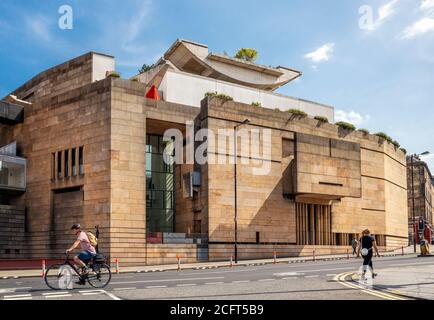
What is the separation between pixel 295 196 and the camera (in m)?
49.1

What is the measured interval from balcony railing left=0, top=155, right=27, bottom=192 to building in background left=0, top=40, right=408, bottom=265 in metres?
0.13

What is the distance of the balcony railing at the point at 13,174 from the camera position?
44281 mm

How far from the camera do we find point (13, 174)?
45.6m

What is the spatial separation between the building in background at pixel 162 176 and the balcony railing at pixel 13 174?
131 millimetres

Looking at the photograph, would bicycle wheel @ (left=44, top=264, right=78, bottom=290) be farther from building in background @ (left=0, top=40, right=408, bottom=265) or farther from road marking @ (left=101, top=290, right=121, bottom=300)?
building in background @ (left=0, top=40, right=408, bottom=265)

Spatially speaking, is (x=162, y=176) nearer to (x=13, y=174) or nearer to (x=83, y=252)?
(x=13, y=174)

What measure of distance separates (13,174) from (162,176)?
11.8 m

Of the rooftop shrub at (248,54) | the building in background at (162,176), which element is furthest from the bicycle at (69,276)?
the rooftop shrub at (248,54)

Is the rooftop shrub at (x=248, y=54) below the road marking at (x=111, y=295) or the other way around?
the other way around

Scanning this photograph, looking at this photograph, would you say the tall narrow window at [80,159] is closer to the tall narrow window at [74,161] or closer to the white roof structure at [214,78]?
the tall narrow window at [74,161]

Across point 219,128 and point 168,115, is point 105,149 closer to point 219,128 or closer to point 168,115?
point 168,115

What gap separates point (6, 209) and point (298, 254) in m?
23.5
